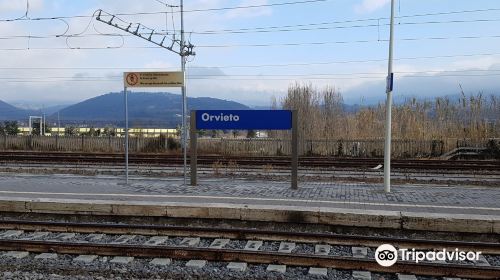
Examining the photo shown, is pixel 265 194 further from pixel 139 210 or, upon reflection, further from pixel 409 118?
pixel 409 118

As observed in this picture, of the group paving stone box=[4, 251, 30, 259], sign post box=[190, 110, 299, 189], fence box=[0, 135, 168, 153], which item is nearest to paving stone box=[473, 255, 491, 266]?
sign post box=[190, 110, 299, 189]

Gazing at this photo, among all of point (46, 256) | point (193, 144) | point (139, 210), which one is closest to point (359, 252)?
point (139, 210)

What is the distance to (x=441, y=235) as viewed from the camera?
9.05 meters

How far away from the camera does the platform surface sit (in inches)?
415

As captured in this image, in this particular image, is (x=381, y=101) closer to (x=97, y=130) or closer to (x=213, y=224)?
(x=97, y=130)

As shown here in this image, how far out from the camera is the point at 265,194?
12109 mm

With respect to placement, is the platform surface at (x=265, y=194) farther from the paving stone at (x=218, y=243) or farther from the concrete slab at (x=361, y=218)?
the paving stone at (x=218, y=243)

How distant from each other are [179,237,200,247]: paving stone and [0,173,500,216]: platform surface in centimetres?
163

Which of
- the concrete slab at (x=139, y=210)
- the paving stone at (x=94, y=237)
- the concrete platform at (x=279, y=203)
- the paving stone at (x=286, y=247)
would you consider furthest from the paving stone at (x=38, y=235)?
the paving stone at (x=286, y=247)

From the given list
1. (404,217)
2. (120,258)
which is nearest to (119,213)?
(120,258)

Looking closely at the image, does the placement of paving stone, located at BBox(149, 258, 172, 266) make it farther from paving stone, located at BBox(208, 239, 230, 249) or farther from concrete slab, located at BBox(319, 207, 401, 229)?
concrete slab, located at BBox(319, 207, 401, 229)

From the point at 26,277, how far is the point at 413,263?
5.52 m

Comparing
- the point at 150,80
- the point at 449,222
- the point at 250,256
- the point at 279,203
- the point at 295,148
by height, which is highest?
the point at 150,80

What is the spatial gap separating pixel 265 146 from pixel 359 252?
2182cm
